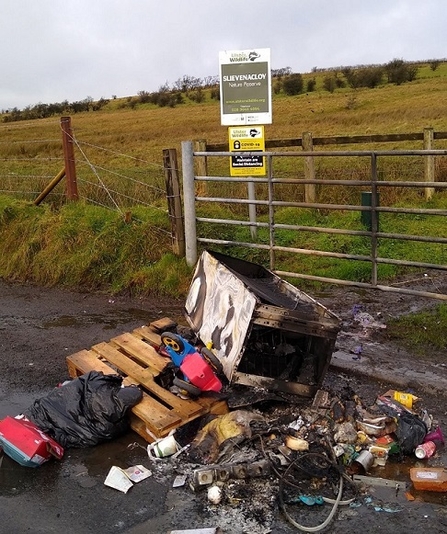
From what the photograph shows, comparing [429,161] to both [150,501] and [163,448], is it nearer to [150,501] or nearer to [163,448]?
[163,448]

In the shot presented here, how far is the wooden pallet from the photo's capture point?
4230mm

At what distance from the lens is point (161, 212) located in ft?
29.3

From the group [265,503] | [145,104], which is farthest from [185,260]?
[145,104]

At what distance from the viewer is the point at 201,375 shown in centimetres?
444

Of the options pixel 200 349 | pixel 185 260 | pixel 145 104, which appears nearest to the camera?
pixel 200 349

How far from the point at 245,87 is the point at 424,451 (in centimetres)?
542

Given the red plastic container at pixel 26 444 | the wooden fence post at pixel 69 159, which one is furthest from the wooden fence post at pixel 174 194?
the red plastic container at pixel 26 444

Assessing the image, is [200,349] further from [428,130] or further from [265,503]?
[428,130]

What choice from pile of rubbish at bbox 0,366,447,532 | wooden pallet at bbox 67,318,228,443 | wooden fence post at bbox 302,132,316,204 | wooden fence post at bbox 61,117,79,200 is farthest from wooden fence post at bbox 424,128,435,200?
pile of rubbish at bbox 0,366,447,532

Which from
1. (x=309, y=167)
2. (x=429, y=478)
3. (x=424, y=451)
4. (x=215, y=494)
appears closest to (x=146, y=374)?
(x=215, y=494)

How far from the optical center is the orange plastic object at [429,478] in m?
3.50

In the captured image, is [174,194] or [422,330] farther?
[174,194]

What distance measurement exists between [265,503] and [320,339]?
1.52 metres

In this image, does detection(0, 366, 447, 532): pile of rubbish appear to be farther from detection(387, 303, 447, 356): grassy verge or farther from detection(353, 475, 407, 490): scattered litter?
detection(387, 303, 447, 356): grassy verge
